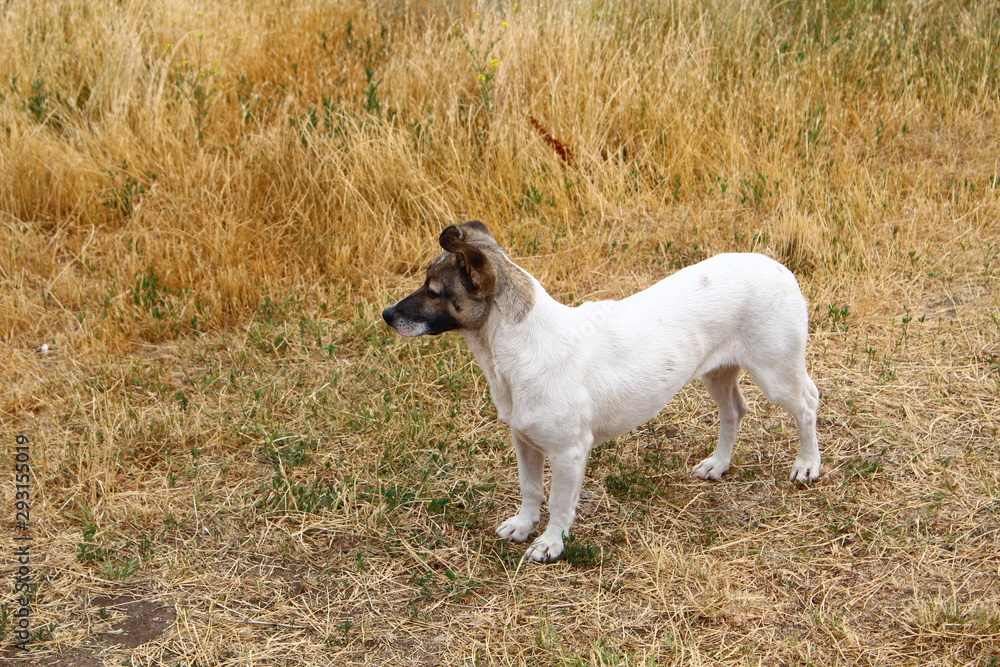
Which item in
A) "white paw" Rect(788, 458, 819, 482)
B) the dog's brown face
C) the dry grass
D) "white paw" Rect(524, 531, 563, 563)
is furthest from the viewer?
"white paw" Rect(788, 458, 819, 482)

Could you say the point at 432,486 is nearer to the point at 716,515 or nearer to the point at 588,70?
the point at 716,515

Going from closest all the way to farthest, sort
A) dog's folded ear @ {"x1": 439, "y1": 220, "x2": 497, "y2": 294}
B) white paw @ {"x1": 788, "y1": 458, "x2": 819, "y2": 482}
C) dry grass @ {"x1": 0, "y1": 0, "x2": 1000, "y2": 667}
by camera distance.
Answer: dog's folded ear @ {"x1": 439, "y1": 220, "x2": 497, "y2": 294}
dry grass @ {"x1": 0, "y1": 0, "x2": 1000, "y2": 667}
white paw @ {"x1": 788, "y1": 458, "x2": 819, "y2": 482}

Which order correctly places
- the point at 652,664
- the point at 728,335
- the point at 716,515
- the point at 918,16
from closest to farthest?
the point at 652,664 → the point at 728,335 → the point at 716,515 → the point at 918,16

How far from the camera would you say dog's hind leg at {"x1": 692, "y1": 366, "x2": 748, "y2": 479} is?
14.7 ft

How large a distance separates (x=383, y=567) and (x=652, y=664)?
1.28 metres

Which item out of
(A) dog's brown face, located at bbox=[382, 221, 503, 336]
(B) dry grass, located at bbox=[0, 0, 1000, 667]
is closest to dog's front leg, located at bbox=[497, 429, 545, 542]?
(B) dry grass, located at bbox=[0, 0, 1000, 667]

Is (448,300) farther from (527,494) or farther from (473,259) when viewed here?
(527,494)

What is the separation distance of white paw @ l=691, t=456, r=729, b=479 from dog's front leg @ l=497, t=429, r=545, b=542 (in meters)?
0.89

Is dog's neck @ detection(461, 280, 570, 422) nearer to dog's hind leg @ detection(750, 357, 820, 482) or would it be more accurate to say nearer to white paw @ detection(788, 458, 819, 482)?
dog's hind leg @ detection(750, 357, 820, 482)

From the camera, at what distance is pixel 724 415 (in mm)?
4543

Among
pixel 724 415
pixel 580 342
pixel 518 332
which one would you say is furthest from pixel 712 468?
pixel 518 332

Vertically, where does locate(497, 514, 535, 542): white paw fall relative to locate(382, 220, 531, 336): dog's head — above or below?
below

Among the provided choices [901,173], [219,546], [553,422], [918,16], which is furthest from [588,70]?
[219,546]

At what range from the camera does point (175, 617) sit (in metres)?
3.79
